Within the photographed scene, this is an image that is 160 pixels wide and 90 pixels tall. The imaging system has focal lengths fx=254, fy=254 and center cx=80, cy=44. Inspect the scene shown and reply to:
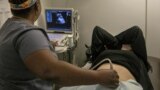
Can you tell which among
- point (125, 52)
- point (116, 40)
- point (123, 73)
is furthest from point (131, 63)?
point (116, 40)

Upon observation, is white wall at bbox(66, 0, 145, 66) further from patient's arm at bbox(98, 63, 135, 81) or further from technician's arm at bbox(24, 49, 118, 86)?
technician's arm at bbox(24, 49, 118, 86)

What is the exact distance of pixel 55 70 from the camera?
0.92 metres

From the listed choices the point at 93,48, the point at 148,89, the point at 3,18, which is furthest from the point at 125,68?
the point at 3,18

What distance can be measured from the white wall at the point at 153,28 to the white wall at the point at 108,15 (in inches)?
3.5

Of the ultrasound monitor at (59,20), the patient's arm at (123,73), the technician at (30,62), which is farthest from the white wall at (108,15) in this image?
the technician at (30,62)

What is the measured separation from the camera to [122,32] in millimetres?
3156

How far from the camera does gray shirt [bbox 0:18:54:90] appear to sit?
→ 936 mm

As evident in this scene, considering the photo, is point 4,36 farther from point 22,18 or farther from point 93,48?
point 93,48

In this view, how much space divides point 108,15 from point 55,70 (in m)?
2.50

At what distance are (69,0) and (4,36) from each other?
2449 millimetres

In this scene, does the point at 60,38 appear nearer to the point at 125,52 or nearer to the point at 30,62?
the point at 125,52

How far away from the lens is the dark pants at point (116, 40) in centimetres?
296

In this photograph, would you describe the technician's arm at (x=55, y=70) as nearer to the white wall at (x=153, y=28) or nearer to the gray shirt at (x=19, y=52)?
the gray shirt at (x=19, y=52)

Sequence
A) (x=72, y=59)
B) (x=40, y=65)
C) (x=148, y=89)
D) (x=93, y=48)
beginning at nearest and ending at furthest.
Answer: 1. (x=40, y=65)
2. (x=148, y=89)
3. (x=93, y=48)
4. (x=72, y=59)
